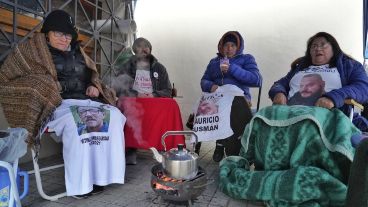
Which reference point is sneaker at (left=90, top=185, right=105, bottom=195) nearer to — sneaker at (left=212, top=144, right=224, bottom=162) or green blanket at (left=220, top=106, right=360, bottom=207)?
green blanket at (left=220, top=106, right=360, bottom=207)

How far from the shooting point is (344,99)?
2.38 metres

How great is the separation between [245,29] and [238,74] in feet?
5.61

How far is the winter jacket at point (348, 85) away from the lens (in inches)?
93.4

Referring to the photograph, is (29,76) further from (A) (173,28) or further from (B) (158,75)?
(A) (173,28)

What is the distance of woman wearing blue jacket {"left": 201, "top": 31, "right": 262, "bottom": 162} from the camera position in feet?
9.91

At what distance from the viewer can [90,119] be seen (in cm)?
220

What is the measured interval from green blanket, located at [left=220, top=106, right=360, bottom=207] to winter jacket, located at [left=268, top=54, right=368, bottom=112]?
0.30 metres

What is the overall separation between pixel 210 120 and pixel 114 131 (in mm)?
1134

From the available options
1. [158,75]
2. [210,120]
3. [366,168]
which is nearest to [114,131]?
[210,120]

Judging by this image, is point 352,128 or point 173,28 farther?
point 173,28

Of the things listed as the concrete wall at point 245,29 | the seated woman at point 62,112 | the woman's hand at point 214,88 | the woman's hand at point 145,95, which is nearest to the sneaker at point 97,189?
the seated woman at point 62,112

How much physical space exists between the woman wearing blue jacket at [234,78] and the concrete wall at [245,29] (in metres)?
1.34

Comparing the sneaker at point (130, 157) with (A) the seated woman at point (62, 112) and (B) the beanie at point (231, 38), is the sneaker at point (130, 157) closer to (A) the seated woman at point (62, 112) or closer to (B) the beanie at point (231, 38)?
(A) the seated woman at point (62, 112)

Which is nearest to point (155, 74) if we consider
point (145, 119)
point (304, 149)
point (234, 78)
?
point (145, 119)
